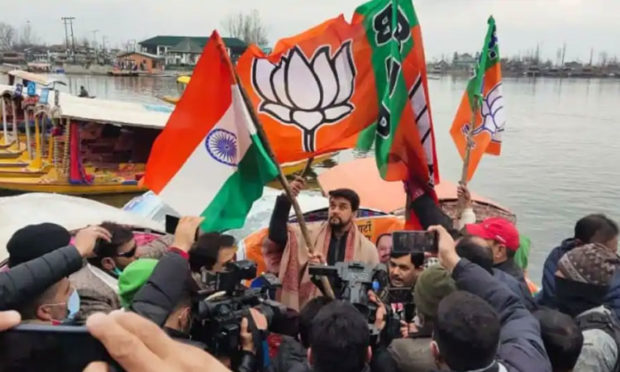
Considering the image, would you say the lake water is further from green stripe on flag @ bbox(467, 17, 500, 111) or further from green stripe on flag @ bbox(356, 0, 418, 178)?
green stripe on flag @ bbox(356, 0, 418, 178)

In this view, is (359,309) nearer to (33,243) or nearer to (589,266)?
(589,266)

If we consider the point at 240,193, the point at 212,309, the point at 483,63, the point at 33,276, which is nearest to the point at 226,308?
the point at 212,309

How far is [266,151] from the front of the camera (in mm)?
3602

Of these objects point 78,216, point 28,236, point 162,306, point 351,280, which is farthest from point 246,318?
point 78,216

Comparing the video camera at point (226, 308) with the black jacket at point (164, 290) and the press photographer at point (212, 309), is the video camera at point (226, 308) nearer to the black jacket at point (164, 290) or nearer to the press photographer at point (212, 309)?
the press photographer at point (212, 309)

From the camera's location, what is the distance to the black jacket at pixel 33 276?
2.13 metres

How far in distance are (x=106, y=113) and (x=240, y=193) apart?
10920 millimetres

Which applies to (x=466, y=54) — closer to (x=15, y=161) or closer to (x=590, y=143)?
(x=590, y=143)

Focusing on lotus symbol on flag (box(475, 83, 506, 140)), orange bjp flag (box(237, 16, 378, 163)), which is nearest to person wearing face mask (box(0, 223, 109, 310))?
orange bjp flag (box(237, 16, 378, 163))

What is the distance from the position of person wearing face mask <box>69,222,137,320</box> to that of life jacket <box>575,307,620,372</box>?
7.36 ft

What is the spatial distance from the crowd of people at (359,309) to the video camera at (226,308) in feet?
0.06

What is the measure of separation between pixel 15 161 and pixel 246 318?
530 inches

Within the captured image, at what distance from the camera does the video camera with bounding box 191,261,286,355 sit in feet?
7.59

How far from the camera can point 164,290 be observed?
92.4 inches
